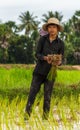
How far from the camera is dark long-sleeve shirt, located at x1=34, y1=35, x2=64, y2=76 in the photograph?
21.4 ft

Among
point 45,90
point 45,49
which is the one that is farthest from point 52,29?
point 45,90

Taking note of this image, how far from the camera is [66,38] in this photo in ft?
227

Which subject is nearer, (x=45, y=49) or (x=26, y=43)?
(x=45, y=49)

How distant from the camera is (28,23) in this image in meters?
77.9

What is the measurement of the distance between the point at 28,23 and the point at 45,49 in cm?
7164

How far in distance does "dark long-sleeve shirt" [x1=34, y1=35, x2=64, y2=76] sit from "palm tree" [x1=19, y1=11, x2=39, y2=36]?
70374 mm

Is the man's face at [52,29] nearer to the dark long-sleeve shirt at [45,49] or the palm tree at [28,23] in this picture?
the dark long-sleeve shirt at [45,49]

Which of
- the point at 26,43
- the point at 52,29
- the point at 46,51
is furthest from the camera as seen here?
the point at 26,43

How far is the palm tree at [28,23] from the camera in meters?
77.3

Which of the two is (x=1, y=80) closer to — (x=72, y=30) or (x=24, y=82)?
(x=24, y=82)

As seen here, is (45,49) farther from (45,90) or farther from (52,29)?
(45,90)

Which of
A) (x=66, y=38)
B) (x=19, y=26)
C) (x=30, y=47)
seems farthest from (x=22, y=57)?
(x=19, y=26)

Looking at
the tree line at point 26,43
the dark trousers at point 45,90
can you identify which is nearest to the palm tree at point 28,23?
the tree line at point 26,43

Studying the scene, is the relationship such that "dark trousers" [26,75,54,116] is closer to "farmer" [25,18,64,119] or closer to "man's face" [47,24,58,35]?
"farmer" [25,18,64,119]
